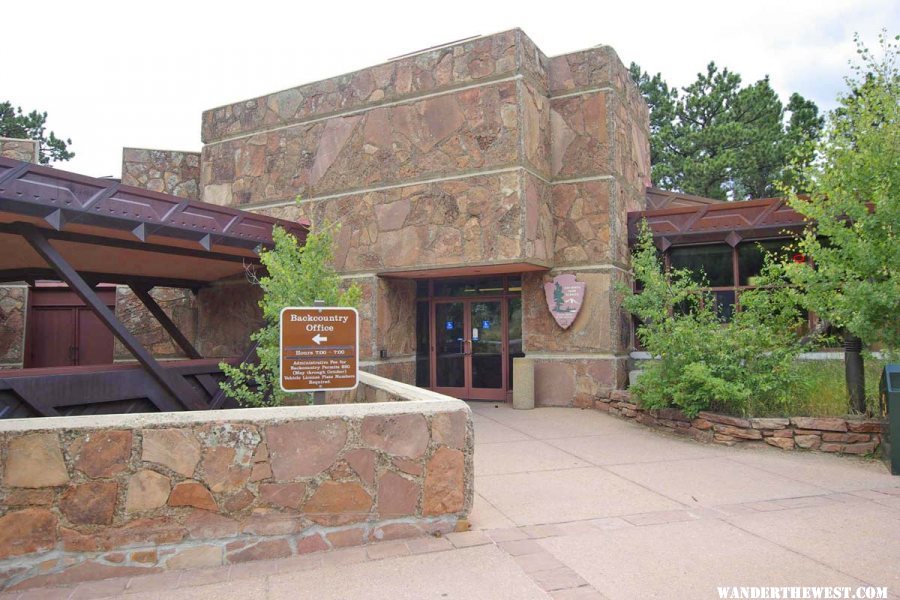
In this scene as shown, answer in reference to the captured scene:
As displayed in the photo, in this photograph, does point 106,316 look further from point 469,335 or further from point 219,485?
point 469,335

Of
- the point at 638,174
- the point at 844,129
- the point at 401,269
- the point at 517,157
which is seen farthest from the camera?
the point at 638,174

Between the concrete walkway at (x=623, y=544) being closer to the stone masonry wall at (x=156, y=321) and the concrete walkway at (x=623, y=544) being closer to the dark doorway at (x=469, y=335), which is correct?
the dark doorway at (x=469, y=335)

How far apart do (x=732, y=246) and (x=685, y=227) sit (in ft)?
3.16

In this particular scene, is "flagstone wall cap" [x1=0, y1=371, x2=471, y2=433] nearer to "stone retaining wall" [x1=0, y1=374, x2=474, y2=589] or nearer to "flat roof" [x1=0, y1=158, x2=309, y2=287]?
"stone retaining wall" [x1=0, y1=374, x2=474, y2=589]

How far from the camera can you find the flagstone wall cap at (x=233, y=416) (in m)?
4.11

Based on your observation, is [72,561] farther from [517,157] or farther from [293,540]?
[517,157]

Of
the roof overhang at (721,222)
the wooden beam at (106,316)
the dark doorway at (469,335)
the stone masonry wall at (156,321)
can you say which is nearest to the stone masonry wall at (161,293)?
the stone masonry wall at (156,321)

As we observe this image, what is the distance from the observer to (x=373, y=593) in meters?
3.87

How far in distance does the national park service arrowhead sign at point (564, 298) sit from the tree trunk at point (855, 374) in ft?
15.2

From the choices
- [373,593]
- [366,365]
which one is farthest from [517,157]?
[373,593]

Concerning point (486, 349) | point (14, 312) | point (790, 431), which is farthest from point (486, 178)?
point (14, 312)

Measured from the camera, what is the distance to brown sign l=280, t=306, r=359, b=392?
204 inches

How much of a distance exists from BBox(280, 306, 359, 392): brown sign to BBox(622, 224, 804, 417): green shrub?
527 centimetres

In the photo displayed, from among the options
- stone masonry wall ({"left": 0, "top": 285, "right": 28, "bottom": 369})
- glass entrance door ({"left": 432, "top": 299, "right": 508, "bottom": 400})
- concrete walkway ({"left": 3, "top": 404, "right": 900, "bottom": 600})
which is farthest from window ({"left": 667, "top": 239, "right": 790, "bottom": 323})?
stone masonry wall ({"left": 0, "top": 285, "right": 28, "bottom": 369})
